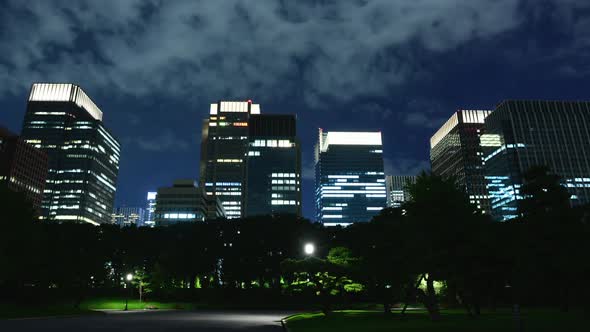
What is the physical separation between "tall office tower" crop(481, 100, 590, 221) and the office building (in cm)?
13749

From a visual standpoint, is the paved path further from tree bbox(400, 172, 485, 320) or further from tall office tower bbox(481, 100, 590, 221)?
tall office tower bbox(481, 100, 590, 221)

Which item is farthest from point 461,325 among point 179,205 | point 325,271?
point 179,205

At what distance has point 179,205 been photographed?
18925 cm

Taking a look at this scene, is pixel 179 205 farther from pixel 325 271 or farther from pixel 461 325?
pixel 461 325

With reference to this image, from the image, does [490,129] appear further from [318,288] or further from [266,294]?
[318,288]

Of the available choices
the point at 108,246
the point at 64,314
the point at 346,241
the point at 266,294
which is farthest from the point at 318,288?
the point at 108,246

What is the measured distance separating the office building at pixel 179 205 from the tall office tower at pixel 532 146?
137m

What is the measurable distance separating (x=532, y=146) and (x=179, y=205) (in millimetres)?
166758

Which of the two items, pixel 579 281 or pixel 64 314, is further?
pixel 64 314

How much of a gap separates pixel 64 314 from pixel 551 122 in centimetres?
20789

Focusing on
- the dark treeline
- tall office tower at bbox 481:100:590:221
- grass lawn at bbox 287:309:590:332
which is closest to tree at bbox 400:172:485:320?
the dark treeline

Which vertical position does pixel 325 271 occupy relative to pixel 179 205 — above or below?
below

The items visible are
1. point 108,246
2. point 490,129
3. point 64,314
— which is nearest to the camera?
point 64,314

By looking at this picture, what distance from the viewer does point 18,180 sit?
Answer: 636 ft
